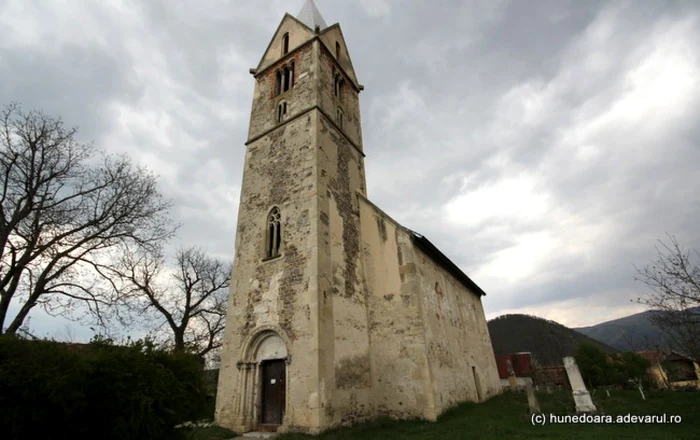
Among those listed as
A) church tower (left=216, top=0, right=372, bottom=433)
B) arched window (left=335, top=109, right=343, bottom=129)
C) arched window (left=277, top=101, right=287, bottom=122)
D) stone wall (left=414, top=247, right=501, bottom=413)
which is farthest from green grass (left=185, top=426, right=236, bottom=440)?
arched window (left=335, top=109, right=343, bottom=129)

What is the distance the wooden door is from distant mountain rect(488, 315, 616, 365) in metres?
62.9

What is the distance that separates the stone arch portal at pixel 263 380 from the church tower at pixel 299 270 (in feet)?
0.11

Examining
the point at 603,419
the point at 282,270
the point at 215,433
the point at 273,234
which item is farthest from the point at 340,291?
the point at 603,419

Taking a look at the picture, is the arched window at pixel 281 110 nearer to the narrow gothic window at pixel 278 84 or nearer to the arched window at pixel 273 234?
the narrow gothic window at pixel 278 84

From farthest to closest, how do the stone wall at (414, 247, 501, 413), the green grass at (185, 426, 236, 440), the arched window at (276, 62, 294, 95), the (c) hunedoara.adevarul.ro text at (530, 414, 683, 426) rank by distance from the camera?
the arched window at (276, 62, 294, 95) < the stone wall at (414, 247, 501, 413) < the (c) hunedoara.adevarul.ro text at (530, 414, 683, 426) < the green grass at (185, 426, 236, 440)

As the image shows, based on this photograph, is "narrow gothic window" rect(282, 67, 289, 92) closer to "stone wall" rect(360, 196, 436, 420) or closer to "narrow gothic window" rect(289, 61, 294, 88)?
"narrow gothic window" rect(289, 61, 294, 88)

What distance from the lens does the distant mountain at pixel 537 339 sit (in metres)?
63.1

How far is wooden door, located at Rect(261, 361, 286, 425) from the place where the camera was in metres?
11.2

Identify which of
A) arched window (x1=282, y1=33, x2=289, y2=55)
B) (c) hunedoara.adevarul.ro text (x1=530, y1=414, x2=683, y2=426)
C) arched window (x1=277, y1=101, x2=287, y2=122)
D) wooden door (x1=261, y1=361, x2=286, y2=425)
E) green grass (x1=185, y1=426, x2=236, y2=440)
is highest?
arched window (x1=282, y1=33, x2=289, y2=55)

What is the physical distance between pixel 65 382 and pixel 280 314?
7324mm

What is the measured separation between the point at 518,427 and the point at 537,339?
6846 cm

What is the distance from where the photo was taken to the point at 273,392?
11570 mm

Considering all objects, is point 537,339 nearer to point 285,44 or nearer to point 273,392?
point 273,392

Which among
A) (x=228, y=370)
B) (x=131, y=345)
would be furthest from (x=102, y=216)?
(x=131, y=345)
